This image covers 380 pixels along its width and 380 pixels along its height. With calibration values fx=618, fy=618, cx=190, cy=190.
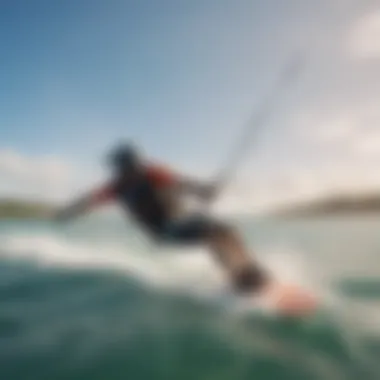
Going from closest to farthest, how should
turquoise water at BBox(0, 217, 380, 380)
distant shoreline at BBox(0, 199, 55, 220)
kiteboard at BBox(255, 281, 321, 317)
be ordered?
turquoise water at BBox(0, 217, 380, 380)
kiteboard at BBox(255, 281, 321, 317)
distant shoreline at BBox(0, 199, 55, 220)

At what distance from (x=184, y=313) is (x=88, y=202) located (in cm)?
63

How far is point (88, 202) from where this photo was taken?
2.65 m

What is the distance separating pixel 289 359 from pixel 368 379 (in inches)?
12.6

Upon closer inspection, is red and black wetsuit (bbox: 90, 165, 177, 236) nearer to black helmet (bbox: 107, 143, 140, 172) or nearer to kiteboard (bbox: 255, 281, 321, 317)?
black helmet (bbox: 107, 143, 140, 172)

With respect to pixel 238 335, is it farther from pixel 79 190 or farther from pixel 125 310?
pixel 79 190

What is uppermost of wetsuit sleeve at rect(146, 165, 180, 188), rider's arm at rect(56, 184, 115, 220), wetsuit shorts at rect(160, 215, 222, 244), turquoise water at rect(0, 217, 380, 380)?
wetsuit sleeve at rect(146, 165, 180, 188)

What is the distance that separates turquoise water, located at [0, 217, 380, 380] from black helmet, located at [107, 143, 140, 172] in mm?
279

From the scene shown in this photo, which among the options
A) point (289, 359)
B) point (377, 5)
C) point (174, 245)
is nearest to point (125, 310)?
point (174, 245)

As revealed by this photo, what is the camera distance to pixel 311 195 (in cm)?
265

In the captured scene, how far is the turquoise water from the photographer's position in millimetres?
2488

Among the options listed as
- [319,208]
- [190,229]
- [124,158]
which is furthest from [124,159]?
[319,208]

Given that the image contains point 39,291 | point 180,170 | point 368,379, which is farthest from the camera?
point 39,291

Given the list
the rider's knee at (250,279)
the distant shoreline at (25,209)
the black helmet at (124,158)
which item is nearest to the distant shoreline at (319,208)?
the distant shoreline at (25,209)

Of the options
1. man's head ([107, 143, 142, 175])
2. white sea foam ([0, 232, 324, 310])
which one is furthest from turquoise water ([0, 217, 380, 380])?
man's head ([107, 143, 142, 175])
